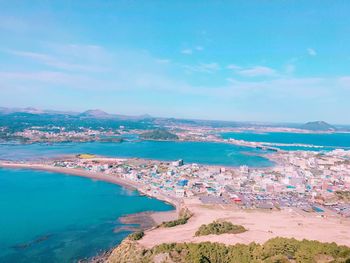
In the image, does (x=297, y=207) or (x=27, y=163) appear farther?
(x=27, y=163)

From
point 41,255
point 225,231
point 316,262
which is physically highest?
point 316,262

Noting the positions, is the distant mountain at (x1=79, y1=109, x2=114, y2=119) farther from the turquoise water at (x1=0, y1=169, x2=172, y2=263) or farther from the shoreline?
the turquoise water at (x1=0, y1=169, x2=172, y2=263)

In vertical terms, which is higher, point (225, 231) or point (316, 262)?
point (316, 262)

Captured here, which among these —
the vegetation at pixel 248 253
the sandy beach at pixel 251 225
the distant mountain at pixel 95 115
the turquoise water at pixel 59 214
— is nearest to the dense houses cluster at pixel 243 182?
the sandy beach at pixel 251 225

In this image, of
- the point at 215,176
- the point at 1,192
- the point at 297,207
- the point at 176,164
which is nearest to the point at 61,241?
the point at 1,192

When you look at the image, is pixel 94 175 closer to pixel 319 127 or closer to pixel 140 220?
pixel 140 220

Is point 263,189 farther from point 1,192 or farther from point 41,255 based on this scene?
point 1,192
